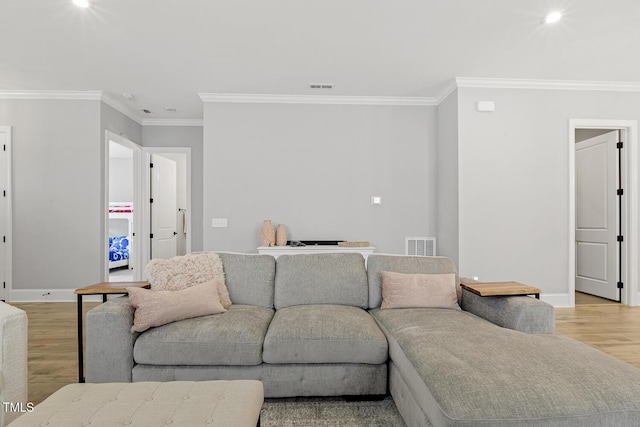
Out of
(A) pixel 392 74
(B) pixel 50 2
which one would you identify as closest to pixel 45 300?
(B) pixel 50 2

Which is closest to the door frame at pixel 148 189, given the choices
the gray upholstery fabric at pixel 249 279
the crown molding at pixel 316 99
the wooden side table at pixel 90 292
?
the crown molding at pixel 316 99

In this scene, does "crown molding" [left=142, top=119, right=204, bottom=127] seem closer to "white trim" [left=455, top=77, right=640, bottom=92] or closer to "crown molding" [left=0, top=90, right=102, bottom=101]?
"crown molding" [left=0, top=90, right=102, bottom=101]

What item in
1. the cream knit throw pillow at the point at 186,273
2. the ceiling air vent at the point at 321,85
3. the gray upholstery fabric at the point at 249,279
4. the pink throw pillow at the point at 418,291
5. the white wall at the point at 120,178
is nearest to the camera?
the cream knit throw pillow at the point at 186,273

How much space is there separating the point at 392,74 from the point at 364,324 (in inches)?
123

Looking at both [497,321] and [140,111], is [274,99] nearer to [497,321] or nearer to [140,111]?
[140,111]

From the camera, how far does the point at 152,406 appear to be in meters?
1.28

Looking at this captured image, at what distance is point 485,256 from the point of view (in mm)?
4441

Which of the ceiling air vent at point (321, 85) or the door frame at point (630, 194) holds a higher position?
the ceiling air vent at point (321, 85)

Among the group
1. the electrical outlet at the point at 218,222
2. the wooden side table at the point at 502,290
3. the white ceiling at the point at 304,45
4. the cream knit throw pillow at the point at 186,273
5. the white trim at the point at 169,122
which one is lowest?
the wooden side table at the point at 502,290

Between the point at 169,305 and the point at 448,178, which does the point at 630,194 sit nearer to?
the point at 448,178

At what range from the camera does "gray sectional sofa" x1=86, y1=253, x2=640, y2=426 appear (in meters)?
1.30

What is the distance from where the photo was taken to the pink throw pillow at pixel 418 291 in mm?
2604

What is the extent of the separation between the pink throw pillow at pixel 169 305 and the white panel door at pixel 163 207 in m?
4.30

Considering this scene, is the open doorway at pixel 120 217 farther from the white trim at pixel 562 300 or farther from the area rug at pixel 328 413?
the white trim at pixel 562 300
